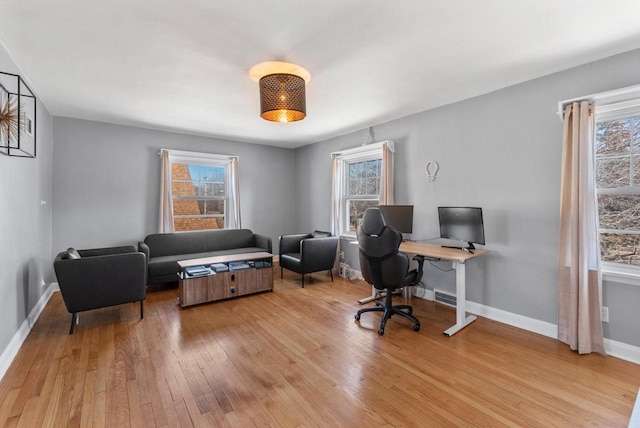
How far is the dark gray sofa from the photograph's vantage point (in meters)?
4.19

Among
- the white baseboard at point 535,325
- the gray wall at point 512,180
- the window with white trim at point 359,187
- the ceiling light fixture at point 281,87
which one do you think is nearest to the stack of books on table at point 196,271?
the ceiling light fixture at point 281,87

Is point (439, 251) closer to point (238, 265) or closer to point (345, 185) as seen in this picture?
point (345, 185)

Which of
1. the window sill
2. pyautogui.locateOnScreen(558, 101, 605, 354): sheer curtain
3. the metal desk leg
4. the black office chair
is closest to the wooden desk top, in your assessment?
the metal desk leg

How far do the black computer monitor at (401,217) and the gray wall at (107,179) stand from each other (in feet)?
11.2

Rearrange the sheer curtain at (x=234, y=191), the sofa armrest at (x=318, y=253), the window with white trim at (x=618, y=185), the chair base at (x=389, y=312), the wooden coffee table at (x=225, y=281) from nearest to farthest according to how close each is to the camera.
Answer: the window with white trim at (x=618, y=185) → the chair base at (x=389, y=312) → the wooden coffee table at (x=225, y=281) → the sofa armrest at (x=318, y=253) → the sheer curtain at (x=234, y=191)

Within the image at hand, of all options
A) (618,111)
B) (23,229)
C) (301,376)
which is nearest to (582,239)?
(618,111)

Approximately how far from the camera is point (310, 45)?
2.25 meters

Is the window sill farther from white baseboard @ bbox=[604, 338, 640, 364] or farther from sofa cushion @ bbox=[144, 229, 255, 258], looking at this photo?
sofa cushion @ bbox=[144, 229, 255, 258]

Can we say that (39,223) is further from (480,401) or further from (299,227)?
(480,401)

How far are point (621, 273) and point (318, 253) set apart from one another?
11.0ft

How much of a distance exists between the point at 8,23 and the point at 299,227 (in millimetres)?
5003

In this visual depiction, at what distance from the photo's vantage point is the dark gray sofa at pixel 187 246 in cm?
419

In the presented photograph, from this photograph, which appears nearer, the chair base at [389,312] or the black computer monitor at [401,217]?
the chair base at [389,312]

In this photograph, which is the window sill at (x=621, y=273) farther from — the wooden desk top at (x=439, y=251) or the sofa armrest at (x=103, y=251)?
the sofa armrest at (x=103, y=251)
